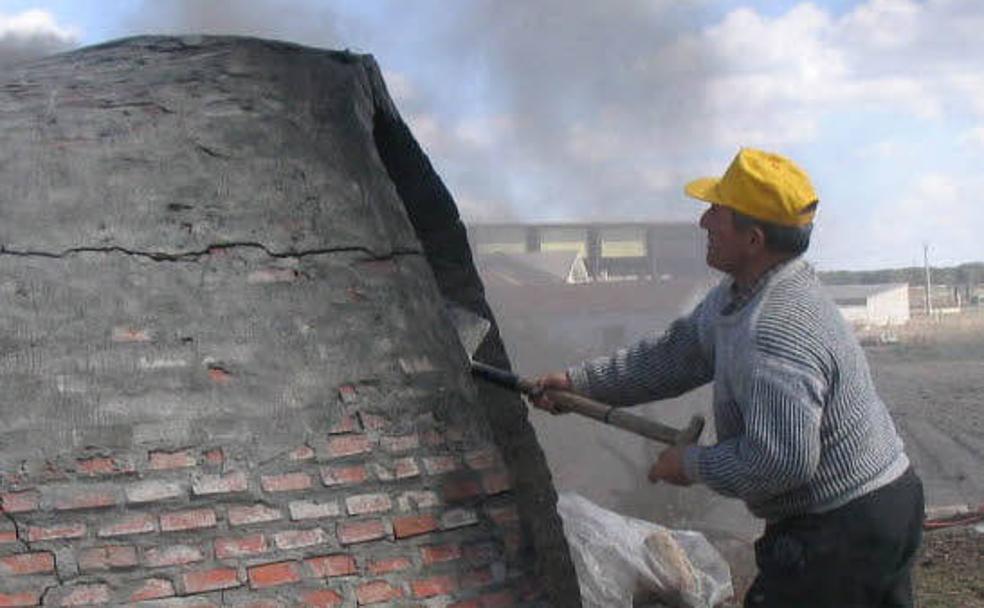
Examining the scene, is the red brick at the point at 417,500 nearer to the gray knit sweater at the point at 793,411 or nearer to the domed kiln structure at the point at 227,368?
the domed kiln structure at the point at 227,368

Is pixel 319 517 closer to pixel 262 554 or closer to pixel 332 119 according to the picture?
pixel 262 554

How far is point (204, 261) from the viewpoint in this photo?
9.24 feet

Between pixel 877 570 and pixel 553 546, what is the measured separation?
1104 mm

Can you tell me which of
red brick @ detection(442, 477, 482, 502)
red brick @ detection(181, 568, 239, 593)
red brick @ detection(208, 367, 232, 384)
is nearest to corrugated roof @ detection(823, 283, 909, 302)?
red brick @ detection(442, 477, 482, 502)

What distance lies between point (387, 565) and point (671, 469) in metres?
0.70

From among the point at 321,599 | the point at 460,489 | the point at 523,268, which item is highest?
the point at 523,268

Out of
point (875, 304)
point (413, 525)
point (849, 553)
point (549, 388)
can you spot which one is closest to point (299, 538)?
point (413, 525)

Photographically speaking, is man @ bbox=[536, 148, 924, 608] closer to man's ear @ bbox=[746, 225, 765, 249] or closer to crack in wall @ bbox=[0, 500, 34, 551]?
man's ear @ bbox=[746, 225, 765, 249]

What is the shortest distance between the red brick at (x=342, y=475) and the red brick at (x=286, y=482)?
1.6 inches

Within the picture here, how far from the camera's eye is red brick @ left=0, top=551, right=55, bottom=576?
2.47 meters

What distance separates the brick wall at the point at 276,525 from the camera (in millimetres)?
2500

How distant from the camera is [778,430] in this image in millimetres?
2486

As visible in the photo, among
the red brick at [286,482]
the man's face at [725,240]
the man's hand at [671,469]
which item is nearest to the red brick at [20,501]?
the red brick at [286,482]

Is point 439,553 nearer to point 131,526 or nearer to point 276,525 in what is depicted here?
point 276,525
